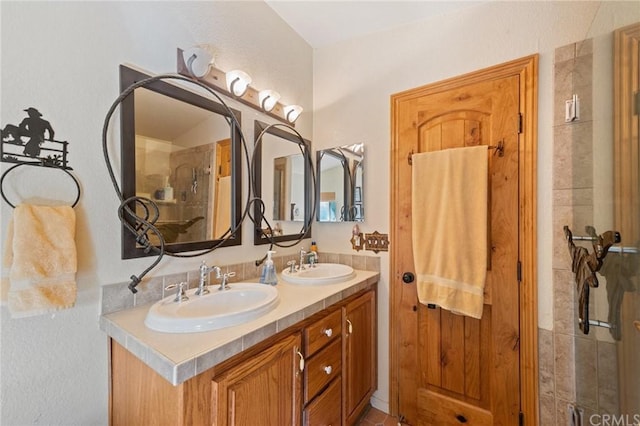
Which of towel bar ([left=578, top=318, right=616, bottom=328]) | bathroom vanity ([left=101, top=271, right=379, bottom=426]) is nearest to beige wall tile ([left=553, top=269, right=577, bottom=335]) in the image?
towel bar ([left=578, top=318, right=616, bottom=328])

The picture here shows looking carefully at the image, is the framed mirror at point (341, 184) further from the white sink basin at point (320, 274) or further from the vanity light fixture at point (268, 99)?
the vanity light fixture at point (268, 99)

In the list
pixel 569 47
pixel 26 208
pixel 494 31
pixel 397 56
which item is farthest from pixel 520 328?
pixel 26 208

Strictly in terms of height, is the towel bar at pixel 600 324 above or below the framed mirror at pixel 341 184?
below

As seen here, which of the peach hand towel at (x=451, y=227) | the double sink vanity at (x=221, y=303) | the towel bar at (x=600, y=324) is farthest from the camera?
the peach hand towel at (x=451, y=227)

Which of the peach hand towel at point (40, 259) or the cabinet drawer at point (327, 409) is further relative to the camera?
the cabinet drawer at point (327, 409)

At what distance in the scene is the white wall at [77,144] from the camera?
2.68 feet

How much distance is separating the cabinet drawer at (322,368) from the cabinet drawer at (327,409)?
0.04 m

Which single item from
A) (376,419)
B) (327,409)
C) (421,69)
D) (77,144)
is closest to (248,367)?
(327,409)

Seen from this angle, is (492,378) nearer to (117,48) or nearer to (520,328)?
(520,328)

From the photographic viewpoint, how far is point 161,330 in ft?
2.76

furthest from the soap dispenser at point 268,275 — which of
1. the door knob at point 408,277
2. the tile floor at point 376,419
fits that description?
the tile floor at point 376,419

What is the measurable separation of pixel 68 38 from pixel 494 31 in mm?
1996

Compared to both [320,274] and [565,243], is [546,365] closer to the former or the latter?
[565,243]

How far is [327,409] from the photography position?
1.27 metres
